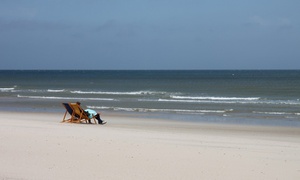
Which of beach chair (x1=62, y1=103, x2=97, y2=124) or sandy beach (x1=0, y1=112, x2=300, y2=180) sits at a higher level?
beach chair (x1=62, y1=103, x2=97, y2=124)

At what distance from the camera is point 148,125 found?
16.4 metres

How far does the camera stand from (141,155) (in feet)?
30.2

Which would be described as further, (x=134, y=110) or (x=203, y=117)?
(x=134, y=110)

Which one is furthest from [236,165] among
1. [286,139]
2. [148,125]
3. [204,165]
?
[148,125]

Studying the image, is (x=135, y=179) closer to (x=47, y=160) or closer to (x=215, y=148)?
(x=47, y=160)

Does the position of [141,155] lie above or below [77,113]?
below

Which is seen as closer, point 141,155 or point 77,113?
point 141,155

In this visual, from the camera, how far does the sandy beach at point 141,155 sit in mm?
7801

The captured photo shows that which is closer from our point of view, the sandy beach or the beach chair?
the sandy beach

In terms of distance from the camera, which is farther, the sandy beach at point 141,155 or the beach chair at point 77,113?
the beach chair at point 77,113

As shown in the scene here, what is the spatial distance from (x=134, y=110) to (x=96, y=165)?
50.1ft

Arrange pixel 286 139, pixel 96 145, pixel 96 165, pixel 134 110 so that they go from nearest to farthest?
pixel 96 165 → pixel 96 145 → pixel 286 139 → pixel 134 110

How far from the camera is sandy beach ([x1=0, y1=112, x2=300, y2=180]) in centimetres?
780

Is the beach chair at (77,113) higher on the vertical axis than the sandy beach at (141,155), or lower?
higher
